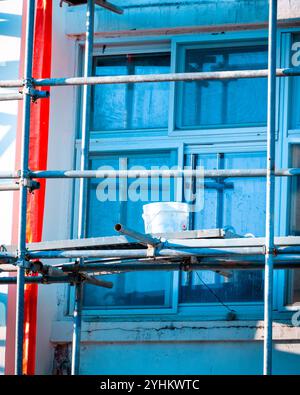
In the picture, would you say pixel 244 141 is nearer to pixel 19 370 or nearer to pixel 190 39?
pixel 190 39

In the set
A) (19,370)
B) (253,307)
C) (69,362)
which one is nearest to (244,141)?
(253,307)

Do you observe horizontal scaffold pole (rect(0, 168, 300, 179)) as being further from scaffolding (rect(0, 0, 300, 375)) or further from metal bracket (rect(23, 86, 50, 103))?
metal bracket (rect(23, 86, 50, 103))

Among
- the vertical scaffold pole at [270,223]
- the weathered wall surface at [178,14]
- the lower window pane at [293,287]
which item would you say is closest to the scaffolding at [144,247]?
the vertical scaffold pole at [270,223]

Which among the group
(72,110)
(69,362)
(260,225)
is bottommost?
(69,362)

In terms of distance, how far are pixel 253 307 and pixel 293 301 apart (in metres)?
0.27

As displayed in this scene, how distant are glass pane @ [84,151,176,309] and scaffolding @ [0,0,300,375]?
42.5 inches

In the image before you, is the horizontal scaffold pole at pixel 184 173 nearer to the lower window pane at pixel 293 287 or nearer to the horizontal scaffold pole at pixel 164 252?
the horizontal scaffold pole at pixel 164 252

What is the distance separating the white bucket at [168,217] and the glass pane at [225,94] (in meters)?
0.91

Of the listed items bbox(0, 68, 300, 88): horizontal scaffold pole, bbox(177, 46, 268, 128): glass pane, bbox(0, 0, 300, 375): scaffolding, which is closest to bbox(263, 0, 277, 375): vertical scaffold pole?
bbox(0, 0, 300, 375): scaffolding

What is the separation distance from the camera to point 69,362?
10.3 metres

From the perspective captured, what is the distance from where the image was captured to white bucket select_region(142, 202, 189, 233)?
9820 mm

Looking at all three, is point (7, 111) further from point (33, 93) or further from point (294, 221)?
point (294, 221)

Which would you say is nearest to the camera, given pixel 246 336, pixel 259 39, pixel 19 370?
pixel 19 370

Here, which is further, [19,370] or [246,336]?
[246,336]
